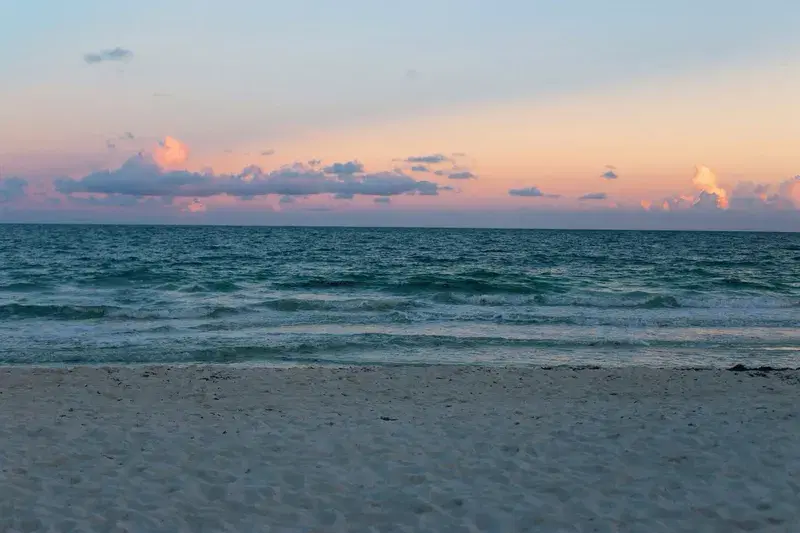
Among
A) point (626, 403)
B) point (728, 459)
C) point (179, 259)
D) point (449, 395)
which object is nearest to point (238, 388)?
point (449, 395)

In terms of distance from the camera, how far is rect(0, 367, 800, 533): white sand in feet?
19.2

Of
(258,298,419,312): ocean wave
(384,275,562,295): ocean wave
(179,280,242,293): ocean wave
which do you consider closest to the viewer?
(258,298,419,312): ocean wave

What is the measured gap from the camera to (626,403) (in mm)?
9703

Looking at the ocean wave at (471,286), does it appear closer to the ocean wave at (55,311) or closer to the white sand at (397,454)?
the ocean wave at (55,311)

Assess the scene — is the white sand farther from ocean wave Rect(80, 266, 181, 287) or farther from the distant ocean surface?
ocean wave Rect(80, 266, 181, 287)

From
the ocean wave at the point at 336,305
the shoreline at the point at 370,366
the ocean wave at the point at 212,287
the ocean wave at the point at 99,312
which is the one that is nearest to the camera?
the shoreline at the point at 370,366

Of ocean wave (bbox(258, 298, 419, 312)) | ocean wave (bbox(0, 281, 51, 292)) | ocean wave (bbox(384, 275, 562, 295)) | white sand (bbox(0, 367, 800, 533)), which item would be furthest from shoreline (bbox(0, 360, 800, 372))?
ocean wave (bbox(0, 281, 51, 292))

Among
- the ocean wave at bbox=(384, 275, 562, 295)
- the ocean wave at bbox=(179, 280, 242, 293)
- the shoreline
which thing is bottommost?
the shoreline

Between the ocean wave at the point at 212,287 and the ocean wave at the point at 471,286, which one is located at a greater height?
the ocean wave at the point at 471,286

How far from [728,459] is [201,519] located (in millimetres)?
5580

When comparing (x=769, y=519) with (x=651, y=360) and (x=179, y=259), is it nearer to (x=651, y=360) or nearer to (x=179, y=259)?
(x=651, y=360)

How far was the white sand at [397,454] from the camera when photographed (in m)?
5.85

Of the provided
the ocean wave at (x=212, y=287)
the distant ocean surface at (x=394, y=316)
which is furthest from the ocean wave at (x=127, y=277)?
the ocean wave at (x=212, y=287)

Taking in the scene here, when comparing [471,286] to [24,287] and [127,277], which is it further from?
[24,287]
